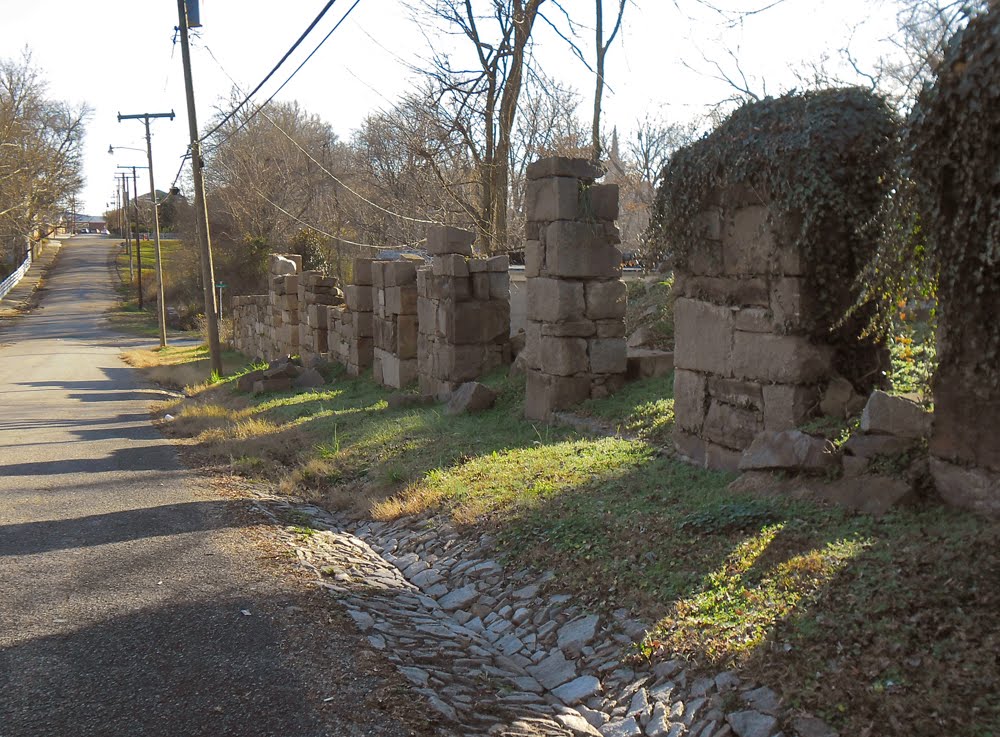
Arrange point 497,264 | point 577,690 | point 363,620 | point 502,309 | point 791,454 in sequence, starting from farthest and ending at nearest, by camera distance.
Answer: point 502,309
point 497,264
point 791,454
point 363,620
point 577,690

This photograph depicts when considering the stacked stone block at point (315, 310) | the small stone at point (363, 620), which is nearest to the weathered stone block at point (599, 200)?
the small stone at point (363, 620)

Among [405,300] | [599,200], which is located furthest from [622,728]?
[405,300]

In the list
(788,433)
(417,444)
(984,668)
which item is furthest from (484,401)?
(984,668)

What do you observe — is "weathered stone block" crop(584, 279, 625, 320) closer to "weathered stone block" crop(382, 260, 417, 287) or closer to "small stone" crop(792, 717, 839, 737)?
"weathered stone block" crop(382, 260, 417, 287)

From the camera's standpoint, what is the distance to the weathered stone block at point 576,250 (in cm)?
1039

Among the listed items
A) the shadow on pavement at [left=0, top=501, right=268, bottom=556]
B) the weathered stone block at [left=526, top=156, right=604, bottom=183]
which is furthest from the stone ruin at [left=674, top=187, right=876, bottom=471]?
the shadow on pavement at [left=0, top=501, right=268, bottom=556]

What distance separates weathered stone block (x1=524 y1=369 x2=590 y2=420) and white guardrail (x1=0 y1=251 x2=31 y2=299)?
5706 centimetres

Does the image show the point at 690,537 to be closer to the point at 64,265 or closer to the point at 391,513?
the point at 391,513

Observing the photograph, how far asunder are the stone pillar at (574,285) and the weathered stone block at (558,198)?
0.01 meters

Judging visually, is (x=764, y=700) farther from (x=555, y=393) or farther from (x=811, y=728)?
(x=555, y=393)

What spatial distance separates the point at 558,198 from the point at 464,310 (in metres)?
3.22

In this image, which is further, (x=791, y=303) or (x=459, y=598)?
(x=791, y=303)

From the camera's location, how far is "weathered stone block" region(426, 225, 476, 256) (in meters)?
13.2

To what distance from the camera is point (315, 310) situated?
20203 mm
